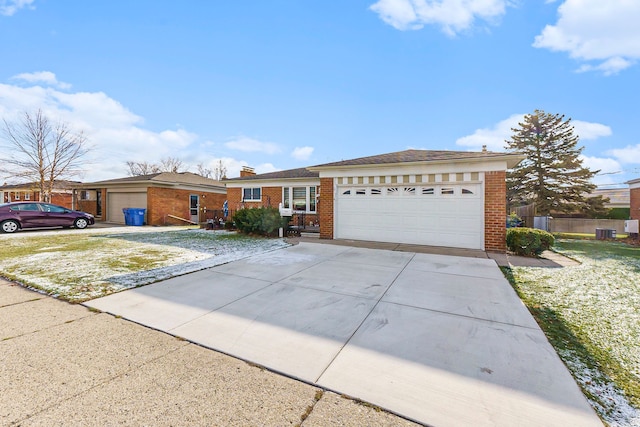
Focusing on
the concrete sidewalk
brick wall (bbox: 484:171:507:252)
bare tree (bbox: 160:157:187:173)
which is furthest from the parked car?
bare tree (bbox: 160:157:187:173)

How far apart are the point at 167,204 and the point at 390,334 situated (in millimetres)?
18623

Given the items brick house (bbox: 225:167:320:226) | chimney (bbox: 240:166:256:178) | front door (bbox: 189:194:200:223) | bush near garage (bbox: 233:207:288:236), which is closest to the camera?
bush near garage (bbox: 233:207:288:236)

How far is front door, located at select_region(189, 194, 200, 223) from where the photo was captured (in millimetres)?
19428

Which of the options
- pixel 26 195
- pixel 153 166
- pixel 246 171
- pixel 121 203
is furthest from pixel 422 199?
pixel 153 166

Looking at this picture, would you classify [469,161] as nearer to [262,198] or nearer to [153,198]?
[262,198]

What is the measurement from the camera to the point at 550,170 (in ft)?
71.3

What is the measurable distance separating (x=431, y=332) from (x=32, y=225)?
17845 millimetres

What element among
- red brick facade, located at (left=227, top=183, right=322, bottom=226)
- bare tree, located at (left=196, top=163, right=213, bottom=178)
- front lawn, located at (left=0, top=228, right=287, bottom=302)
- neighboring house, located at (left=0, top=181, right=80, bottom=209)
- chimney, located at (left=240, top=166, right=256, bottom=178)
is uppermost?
bare tree, located at (left=196, top=163, right=213, bottom=178)

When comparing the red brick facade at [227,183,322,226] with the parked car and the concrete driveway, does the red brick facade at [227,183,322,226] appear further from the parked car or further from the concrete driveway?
the concrete driveway

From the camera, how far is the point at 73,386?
2.13m

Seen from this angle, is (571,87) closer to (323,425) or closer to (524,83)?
(524,83)

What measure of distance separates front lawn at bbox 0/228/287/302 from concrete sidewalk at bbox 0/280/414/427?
5.64 ft

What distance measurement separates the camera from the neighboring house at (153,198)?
1741 centimetres

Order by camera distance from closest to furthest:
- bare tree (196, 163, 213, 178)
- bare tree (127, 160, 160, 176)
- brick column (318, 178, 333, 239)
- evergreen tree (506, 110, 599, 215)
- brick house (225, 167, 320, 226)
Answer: brick column (318, 178, 333, 239), brick house (225, 167, 320, 226), evergreen tree (506, 110, 599, 215), bare tree (127, 160, 160, 176), bare tree (196, 163, 213, 178)
